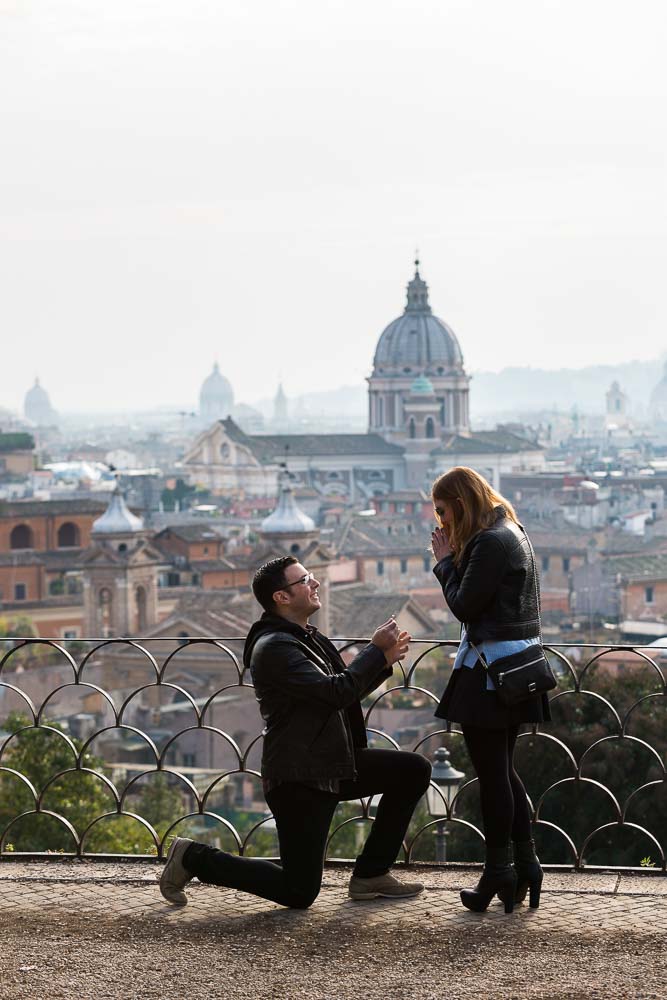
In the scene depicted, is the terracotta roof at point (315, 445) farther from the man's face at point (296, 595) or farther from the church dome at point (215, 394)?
the church dome at point (215, 394)

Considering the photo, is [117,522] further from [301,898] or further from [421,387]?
[421,387]

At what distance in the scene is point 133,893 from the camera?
3.05m

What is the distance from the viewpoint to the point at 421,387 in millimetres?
75812

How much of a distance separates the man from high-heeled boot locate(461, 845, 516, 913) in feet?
0.52

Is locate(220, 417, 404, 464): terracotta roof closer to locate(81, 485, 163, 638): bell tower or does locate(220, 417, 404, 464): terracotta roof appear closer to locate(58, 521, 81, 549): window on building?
locate(58, 521, 81, 549): window on building

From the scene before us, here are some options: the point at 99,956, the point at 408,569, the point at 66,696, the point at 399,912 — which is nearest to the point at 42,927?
the point at 99,956

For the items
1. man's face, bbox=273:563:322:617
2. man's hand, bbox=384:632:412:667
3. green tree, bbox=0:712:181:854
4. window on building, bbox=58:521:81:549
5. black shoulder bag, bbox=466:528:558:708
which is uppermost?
man's face, bbox=273:563:322:617

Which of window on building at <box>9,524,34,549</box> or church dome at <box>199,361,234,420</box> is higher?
church dome at <box>199,361,234,420</box>

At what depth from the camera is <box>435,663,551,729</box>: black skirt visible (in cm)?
284

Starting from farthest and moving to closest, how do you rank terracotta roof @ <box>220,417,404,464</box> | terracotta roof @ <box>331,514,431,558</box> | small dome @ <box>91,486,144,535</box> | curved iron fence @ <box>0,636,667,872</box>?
terracotta roof @ <box>220,417,404,464</box>
terracotta roof @ <box>331,514,431,558</box>
small dome @ <box>91,486,144,535</box>
curved iron fence @ <box>0,636,667,872</box>

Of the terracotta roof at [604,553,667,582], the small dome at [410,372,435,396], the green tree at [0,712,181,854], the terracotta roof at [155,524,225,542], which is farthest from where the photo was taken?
the small dome at [410,372,435,396]

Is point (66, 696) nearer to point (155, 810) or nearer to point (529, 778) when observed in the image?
point (155, 810)

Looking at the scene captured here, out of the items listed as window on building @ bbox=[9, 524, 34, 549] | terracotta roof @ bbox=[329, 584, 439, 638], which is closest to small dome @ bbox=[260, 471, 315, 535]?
terracotta roof @ bbox=[329, 584, 439, 638]

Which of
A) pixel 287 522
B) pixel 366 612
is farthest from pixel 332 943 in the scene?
pixel 366 612
